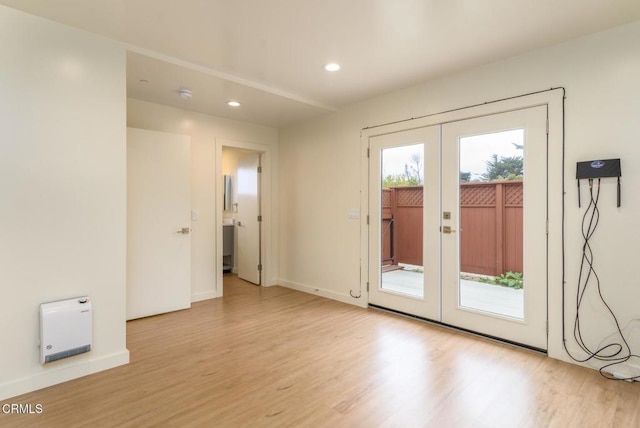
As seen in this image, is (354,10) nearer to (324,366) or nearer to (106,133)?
(106,133)

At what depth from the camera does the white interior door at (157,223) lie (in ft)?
12.2

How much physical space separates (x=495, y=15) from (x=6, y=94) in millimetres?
3409

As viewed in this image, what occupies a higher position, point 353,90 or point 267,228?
point 353,90

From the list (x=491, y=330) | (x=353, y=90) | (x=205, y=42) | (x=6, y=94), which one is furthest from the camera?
(x=353, y=90)

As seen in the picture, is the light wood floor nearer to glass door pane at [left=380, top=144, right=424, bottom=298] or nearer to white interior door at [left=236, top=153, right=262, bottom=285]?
glass door pane at [left=380, top=144, right=424, bottom=298]

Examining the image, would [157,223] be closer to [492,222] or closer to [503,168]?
[492,222]

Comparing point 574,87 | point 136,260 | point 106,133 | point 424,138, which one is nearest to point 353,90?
point 424,138

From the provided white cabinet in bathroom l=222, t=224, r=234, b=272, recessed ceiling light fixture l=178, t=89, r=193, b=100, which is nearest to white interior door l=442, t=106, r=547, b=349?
recessed ceiling light fixture l=178, t=89, r=193, b=100

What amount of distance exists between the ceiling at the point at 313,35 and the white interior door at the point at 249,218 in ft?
6.14

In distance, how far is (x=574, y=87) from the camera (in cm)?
266

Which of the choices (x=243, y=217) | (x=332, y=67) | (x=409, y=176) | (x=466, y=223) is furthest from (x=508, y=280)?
(x=243, y=217)

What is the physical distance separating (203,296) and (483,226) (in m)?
3.60

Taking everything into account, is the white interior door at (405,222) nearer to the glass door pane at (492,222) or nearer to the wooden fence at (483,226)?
the wooden fence at (483,226)

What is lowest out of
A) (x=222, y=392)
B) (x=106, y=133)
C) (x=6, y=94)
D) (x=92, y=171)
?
(x=222, y=392)
